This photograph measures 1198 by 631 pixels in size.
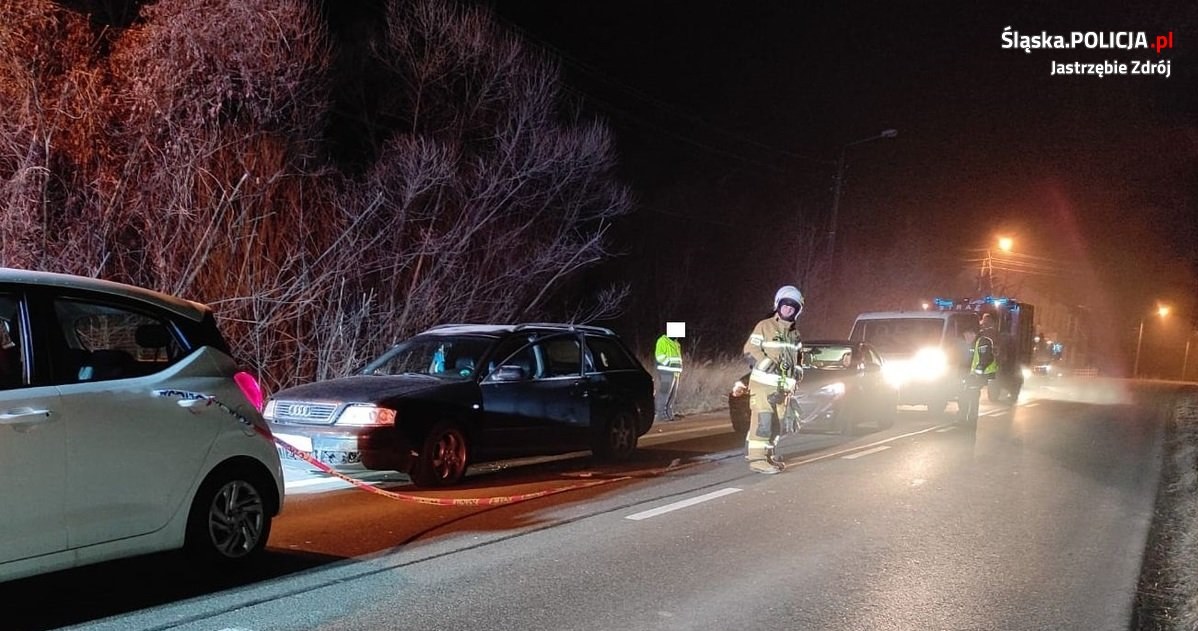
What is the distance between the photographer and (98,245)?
1181 cm

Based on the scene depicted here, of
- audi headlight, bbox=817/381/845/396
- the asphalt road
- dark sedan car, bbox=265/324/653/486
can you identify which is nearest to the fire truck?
audi headlight, bbox=817/381/845/396

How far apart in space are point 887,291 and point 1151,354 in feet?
118

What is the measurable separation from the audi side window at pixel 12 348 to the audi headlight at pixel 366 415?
3433 millimetres

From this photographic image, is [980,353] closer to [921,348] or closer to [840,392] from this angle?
[921,348]

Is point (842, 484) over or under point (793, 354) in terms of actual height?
under

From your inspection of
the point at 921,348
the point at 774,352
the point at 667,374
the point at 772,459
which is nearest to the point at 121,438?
the point at 774,352

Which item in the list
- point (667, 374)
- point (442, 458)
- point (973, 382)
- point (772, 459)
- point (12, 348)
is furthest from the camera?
point (667, 374)

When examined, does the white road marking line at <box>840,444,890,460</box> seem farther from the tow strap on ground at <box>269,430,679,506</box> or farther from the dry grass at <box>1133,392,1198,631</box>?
the tow strap on ground at <box>269,430,679,506</box>

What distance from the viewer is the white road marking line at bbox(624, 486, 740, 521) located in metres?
7.58

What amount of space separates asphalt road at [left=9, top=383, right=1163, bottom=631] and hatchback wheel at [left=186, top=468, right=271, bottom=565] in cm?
19

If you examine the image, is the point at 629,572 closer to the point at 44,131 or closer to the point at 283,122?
the point at 44,131

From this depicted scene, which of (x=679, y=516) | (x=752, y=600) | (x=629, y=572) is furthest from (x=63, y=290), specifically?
(x=679, y=516)

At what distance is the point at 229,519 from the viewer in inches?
215

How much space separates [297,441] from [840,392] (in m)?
8.39
